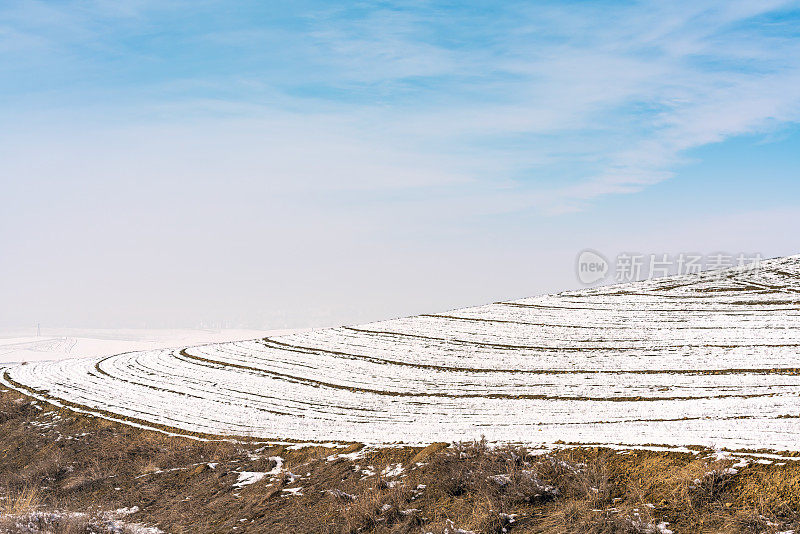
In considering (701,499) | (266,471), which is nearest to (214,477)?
(266,471)

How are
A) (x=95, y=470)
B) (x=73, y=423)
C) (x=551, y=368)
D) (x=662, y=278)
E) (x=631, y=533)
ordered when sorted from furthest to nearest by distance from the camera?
(x=662, y=278) → (x=551, y=368) → (x=73, y=423) → (x=95, y=470) → (x=631, y=533)

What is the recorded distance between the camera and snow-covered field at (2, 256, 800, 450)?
572 inches

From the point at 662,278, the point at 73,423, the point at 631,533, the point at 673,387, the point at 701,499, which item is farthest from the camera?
the point at 662,278

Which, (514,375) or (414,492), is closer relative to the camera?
(414,492)

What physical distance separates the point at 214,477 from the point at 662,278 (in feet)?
104

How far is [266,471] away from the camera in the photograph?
13.5m

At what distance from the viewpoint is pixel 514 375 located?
21516mm

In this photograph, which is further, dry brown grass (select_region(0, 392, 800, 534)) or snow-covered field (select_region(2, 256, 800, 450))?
snow-covered field (select_region(2, 256, 800, 450))

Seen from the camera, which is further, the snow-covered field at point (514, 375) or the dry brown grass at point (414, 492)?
the snow-covered field at point (514, 375)

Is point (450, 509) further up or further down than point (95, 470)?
further up

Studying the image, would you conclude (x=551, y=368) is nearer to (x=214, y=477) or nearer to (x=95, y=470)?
(x=214, y=477)

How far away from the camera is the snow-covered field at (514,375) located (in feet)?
47.6

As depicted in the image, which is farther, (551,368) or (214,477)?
(551,368)

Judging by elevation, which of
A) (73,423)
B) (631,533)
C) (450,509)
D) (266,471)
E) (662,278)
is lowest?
(73,423)
